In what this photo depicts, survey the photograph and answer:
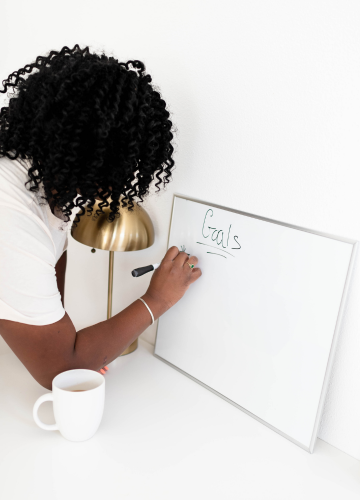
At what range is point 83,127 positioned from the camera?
63 cm

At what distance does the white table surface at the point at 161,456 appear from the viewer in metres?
0.62

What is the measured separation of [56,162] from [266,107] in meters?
0.36

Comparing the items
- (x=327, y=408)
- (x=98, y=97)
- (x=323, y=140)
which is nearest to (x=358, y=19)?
(x=323, y=140)

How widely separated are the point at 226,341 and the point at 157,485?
0.29 m

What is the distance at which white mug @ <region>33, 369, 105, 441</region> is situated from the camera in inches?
25.9

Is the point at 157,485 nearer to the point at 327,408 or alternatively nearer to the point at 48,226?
the point at 327,408

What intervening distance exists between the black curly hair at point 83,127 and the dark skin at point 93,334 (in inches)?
7.9

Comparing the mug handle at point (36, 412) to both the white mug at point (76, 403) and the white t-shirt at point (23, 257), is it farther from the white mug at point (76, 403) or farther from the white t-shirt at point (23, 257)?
the white t-shirt at point (23, 257)

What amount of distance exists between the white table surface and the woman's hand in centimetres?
18

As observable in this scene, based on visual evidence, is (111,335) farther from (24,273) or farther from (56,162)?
(56,162)

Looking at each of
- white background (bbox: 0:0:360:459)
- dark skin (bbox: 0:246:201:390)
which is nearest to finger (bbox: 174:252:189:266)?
dark skin (bbox: 0:246:201:390)

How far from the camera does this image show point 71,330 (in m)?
0.74

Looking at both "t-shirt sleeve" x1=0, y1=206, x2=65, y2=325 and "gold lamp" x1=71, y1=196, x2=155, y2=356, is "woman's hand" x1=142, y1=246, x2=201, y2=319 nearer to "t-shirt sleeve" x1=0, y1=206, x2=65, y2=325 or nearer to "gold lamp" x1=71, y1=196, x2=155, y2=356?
"gold lamp" x1=71, y1=196, x2=155, y2=356

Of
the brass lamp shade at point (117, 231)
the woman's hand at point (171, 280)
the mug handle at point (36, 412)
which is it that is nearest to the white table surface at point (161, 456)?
the mug handle at point (36, 412)
